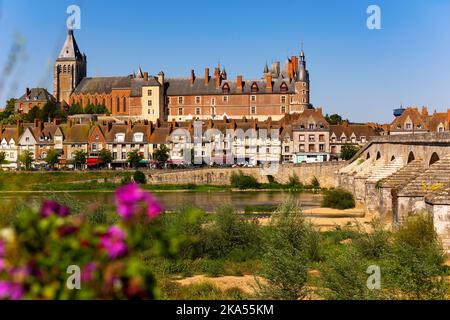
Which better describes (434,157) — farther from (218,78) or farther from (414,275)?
(218,78)

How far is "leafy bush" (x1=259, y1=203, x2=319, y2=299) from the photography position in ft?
43.9

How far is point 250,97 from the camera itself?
8950cm

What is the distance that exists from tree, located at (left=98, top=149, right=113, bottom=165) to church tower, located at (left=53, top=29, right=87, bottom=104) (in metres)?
35.9

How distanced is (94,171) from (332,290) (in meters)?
48.6

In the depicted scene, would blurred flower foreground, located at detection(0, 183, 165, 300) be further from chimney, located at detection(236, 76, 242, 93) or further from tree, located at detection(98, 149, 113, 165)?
chimney, located at detection(236, 76, 242, 93)

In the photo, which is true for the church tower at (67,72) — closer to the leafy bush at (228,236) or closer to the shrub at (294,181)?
the shrub at (294,181)

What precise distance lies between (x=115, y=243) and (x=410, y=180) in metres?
24.2

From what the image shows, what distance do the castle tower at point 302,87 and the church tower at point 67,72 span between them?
31.1m

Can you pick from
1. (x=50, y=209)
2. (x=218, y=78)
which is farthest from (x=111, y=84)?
(x=50, y=209)

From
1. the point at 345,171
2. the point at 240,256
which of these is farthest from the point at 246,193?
the point at 240,256

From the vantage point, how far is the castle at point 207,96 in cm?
8894

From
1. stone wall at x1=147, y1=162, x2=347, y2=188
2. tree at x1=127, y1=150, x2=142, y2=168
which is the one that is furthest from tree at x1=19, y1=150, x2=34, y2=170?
stone wall at x1=147, y1=162, x2=347, y2=188
